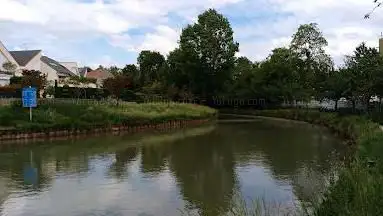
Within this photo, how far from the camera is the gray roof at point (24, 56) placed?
190ft

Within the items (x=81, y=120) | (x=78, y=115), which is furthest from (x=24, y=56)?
(x=81, y=120)

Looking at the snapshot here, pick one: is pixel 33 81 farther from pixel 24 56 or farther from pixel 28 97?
pixel 24 56

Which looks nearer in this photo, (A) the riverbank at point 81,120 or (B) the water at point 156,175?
(B) the water at point 156,175

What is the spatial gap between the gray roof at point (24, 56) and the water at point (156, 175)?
32317 mm

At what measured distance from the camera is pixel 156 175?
17391 millimetres

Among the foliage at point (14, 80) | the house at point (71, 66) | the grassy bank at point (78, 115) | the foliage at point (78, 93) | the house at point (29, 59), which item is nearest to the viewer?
the grassy bank at point (78, 115)

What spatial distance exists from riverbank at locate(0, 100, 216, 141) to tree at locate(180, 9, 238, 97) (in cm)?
2331

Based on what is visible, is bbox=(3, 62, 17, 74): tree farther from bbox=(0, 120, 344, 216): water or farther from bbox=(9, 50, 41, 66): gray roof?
bbox=(0, 120, 344, 216): water

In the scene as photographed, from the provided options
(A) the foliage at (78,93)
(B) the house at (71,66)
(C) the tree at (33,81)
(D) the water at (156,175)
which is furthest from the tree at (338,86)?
(B) the house at (71,66)

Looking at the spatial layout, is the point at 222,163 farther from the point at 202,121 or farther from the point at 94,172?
the point at 202,121

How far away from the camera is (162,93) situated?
58969 mm

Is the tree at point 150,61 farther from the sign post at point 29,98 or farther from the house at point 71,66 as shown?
the sign post at point 29,98

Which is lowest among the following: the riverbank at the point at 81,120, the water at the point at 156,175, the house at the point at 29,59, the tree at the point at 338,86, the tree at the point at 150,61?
the water at the point at 156,175

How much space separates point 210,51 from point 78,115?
116 ft
